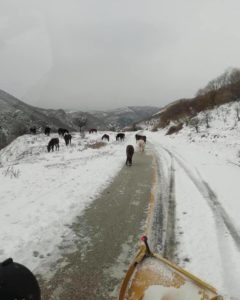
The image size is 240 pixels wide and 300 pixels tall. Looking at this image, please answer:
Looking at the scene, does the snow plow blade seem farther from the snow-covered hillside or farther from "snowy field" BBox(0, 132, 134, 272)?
"snowy field" BBox(0, 132, 134, 272)

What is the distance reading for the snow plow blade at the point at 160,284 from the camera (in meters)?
3.29

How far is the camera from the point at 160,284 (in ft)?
11.4

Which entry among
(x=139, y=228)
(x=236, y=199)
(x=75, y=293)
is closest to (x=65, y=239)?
(x=139, y=228)

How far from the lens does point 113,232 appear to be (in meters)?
6.83

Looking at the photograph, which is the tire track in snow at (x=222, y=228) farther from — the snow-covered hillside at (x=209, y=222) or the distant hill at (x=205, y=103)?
the distant hill at (x=205, y=103)

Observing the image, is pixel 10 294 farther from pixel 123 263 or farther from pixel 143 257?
pixel 123 263

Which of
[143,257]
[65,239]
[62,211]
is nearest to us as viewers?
[143,257]

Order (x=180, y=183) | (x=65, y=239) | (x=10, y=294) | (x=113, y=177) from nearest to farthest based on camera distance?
(x=10, y=294), (x=65, y=239), (x=180, y=183), (x=113, y=177)

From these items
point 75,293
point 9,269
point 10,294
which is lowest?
point 75,293

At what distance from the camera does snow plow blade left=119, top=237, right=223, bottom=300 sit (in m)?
3.29

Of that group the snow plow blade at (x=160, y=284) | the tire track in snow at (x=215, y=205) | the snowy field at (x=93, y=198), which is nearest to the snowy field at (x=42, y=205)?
the snowy field at (x=93, y=198)

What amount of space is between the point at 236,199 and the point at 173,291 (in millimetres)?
6568

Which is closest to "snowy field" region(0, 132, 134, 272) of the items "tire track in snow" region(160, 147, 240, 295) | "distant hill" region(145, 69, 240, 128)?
"tire track in snow" region(160, 147, 240, 295)

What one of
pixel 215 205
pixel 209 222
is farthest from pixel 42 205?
pixel 215 205
